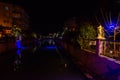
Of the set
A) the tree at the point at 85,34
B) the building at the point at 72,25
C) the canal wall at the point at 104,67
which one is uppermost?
the building at the point at 72,25

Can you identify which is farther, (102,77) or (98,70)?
(98,70)

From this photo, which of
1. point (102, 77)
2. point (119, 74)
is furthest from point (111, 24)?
point (119, 74)

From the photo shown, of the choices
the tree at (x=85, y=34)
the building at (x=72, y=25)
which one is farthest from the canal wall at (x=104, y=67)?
the building at (x=72, y=25)

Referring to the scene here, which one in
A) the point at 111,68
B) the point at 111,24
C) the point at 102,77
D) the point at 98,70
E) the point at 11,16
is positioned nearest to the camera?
the point at 111,68

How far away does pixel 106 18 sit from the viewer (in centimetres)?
Result: 2442

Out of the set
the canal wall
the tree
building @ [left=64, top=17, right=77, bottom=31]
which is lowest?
the canal wall

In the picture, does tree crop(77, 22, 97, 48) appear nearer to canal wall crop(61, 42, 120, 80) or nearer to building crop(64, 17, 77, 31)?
canal wall crop(61, 42, 120, 80)

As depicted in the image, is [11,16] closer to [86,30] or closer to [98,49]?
[86,30]

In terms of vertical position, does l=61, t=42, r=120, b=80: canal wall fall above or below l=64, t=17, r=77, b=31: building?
below

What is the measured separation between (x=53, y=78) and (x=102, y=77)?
2.56m

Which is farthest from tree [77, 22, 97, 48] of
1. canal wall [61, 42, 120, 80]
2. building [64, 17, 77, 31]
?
building [64, 17, 77, 31]

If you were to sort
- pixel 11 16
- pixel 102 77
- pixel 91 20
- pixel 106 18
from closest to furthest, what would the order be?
pixel 102 77 → pixel 106 18 → pixel 91 20 → pixel 11 16

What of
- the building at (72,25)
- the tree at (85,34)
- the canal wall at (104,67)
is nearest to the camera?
the canal wall at (104,67)

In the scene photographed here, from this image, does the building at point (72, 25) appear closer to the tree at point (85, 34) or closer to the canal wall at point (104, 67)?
the tree at point (85, 34)
